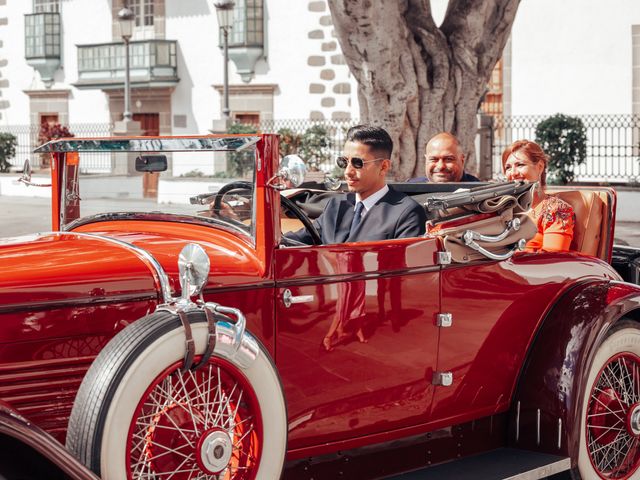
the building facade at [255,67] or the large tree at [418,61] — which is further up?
the building facade at [255,67]

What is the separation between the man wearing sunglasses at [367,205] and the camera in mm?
3979

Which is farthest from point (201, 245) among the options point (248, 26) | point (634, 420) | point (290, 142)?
point (248, 26)

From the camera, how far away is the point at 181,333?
277 cm

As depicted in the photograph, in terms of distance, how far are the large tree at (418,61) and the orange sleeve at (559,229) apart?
574 centimetres

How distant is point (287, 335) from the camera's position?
3.28 m

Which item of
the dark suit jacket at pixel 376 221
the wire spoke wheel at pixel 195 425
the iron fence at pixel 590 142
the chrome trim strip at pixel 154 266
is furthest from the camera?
the iron fence at pixel 590 142

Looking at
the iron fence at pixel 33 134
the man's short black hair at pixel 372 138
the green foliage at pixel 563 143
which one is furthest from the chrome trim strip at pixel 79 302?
the iron fence at pixel 33 134

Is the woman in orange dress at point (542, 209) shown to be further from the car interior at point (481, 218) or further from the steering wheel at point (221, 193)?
the steering wheel at point (221, 193)

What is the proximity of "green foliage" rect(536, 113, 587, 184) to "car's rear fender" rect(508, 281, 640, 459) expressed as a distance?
13.6 meters

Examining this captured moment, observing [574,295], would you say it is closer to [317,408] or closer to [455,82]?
[317,408]

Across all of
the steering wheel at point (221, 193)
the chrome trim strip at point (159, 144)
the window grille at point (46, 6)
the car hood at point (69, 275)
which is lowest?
the car hood at point (69, 275)

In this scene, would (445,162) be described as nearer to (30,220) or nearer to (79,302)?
(79,302)

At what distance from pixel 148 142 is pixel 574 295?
1.78m

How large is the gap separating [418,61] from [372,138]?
267 inches
